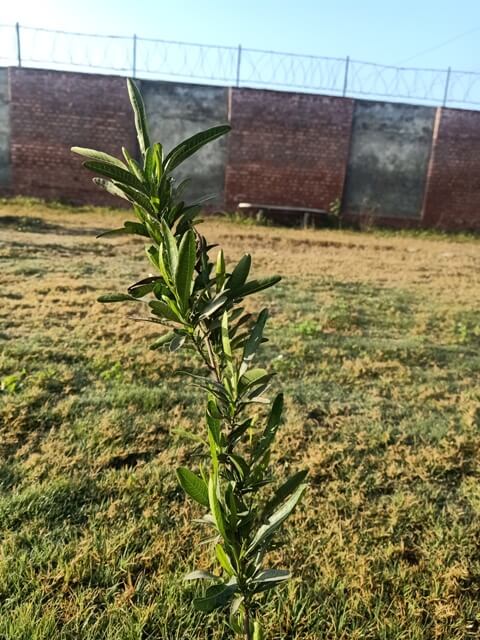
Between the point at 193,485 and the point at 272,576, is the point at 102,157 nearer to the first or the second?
the point at 193,485

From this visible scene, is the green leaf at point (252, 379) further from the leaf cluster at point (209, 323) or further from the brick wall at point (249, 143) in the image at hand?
the brick wall at point (249, 143)

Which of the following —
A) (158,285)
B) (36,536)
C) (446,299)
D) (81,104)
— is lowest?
(36,536)

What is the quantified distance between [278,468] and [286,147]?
9.28 metres

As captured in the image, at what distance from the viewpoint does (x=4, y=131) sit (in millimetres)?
10109

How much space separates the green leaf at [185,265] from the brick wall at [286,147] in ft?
32.9

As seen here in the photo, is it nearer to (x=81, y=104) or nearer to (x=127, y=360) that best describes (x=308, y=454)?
(x=127, y=360)

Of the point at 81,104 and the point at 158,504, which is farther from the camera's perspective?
the point at 81,104

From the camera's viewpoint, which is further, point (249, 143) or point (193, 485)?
point (249, 143)

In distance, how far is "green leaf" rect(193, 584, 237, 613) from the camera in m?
0.85

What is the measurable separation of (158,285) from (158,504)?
1265mm

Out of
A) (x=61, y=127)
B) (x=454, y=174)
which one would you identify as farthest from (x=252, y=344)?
(x=454, y=174)

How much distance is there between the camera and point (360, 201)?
35.6ft

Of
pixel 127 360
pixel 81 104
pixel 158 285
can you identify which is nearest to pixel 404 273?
pixel 127 360

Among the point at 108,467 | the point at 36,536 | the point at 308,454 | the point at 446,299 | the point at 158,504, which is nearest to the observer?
the point at 36,536
